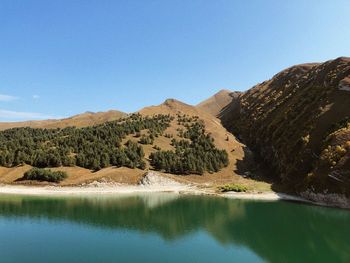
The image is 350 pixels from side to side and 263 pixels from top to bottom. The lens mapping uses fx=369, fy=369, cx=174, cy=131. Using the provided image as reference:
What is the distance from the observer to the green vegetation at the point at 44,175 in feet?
316

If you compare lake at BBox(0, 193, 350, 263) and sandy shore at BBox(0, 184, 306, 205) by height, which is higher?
sandy shore at BBox(0, 184, 306, 205)

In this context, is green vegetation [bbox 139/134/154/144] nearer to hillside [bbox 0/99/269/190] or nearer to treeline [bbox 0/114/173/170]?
hillside [bbox 0/99/269/190]

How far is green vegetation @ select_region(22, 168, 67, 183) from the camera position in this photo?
96.4 meters

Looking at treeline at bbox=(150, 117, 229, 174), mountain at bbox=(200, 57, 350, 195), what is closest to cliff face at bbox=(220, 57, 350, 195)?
mountain at bbox=(200, 57, 350, 195)

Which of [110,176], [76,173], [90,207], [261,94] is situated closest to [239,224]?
[90,207]

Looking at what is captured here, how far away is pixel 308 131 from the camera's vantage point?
98.6 meters

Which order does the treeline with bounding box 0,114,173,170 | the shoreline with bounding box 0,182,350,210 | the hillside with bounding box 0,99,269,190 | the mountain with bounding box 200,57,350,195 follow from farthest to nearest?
the treeline with bounding box 0,114,173,170
the hillside with bounding box 0,99,269,190
the shoreline with bounding box 0,182,350,210
the mountain with bounding box 200,57,350,195

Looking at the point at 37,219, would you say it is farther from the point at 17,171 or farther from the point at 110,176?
the point at 17,171

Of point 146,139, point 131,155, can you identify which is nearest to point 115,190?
point 131,155

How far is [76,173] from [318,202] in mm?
62229

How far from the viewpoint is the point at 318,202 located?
7506 cm

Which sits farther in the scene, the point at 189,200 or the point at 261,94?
the point at 261,94

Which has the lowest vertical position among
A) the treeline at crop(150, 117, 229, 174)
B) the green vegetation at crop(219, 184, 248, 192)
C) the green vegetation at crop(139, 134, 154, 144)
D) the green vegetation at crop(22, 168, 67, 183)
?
the green vegetation at crop(219, 184, 248, 192)

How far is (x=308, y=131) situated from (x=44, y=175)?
7075 cm
